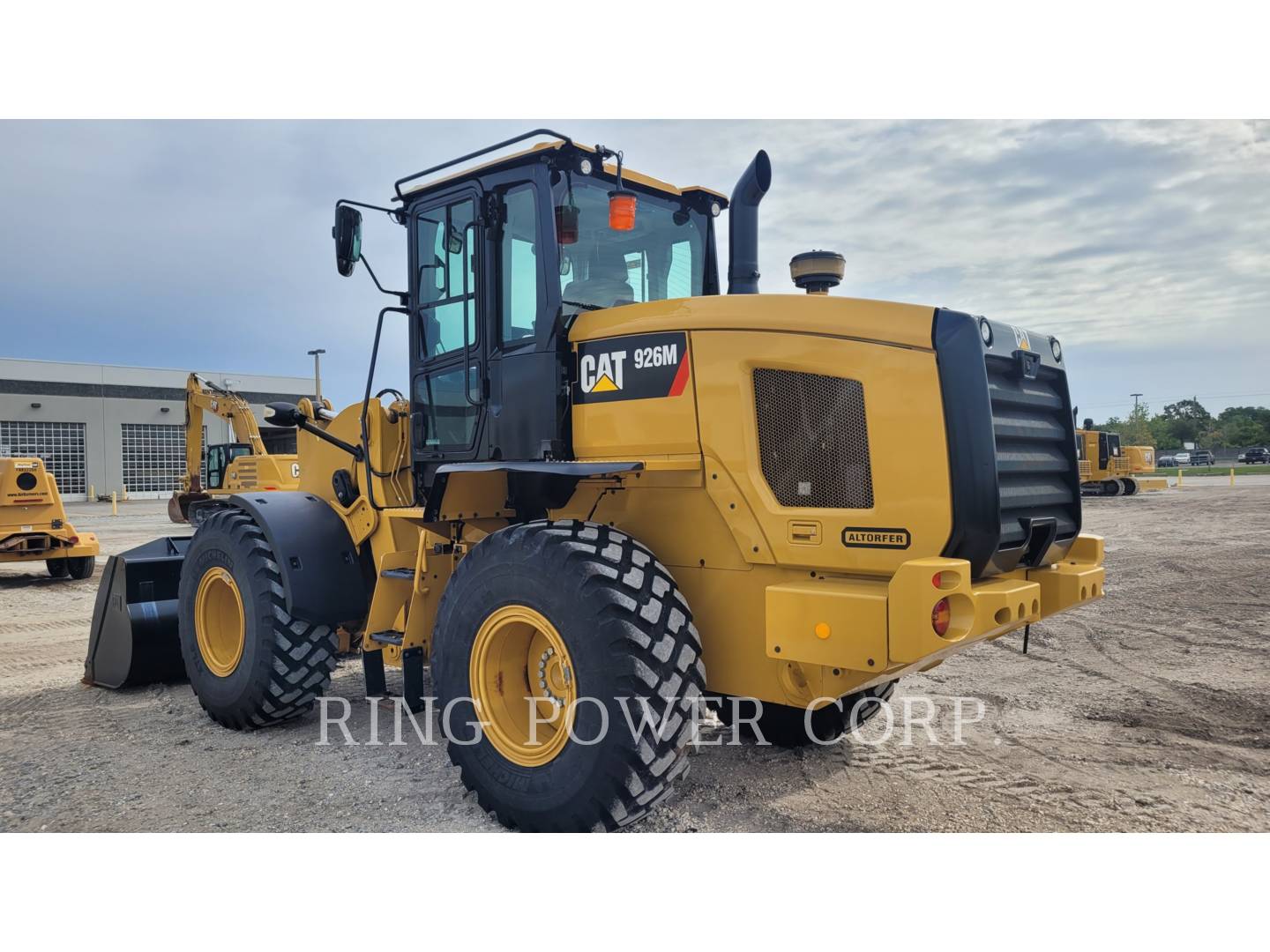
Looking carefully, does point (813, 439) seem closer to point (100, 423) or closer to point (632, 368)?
point (632, 368)

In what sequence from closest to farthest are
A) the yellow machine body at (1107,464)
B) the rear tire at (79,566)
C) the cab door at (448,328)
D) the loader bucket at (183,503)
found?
the cab door at (448,328)
the rear tire at (79,566)
the loader bucket at (183,503)
the yellow machine body at (1107,464)

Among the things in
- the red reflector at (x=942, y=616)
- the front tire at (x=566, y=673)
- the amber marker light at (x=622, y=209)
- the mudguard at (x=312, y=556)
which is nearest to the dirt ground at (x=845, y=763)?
the front tire at (x=566, y=673)

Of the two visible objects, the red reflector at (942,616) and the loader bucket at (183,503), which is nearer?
the red reflector at (942,616)

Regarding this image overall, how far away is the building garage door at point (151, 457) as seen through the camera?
47.0m

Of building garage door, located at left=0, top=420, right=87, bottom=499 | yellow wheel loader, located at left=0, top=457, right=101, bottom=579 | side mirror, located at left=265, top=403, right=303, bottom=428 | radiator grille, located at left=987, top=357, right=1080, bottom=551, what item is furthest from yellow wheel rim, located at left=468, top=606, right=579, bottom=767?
building garage door, located at left=0, top=420, right=87, bottom=499

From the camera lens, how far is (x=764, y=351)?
12.5 feet

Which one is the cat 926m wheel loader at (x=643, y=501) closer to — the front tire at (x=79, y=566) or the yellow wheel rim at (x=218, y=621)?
the yellow wheel rim at (x=218, y=621)

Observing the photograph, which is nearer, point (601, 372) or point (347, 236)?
point (601, 372)

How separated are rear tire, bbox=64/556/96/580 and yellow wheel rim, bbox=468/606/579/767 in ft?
43.5

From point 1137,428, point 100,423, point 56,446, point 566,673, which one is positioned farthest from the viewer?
point 1137,428

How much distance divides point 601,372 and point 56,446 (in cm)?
4930

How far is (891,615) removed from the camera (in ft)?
11.0

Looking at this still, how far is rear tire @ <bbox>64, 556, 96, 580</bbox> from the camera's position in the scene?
14.8 m

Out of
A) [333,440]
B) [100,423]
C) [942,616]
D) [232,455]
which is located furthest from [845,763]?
[100,423]
